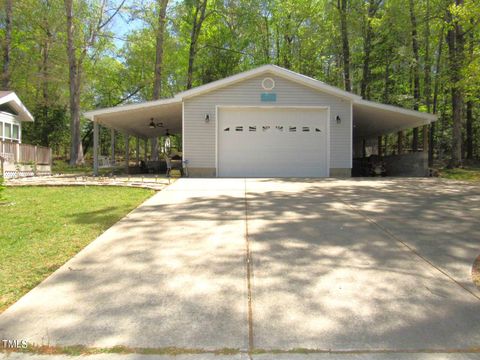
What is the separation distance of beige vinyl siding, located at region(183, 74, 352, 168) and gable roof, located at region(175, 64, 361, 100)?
19 centimetres

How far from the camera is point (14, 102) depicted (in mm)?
19641

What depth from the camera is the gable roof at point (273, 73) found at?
44.5 feet

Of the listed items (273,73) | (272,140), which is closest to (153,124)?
(272,140)

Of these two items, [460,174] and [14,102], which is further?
[14,102]

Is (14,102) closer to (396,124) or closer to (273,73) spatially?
(273,73)

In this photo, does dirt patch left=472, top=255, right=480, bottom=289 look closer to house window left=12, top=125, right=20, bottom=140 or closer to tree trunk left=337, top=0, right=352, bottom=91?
tree trunk left=337, top=0, right=352, bottom=91

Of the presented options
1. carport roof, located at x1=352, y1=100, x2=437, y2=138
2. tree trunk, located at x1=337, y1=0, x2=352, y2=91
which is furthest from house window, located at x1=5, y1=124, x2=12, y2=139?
tree trunk, located at x1=337, y1=0, x2=352, y2=91

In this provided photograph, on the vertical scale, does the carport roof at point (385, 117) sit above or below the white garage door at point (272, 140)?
above

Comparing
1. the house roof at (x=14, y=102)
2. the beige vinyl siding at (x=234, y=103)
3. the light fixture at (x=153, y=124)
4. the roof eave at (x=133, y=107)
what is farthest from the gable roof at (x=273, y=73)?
the house roof at (x=14, y=102)

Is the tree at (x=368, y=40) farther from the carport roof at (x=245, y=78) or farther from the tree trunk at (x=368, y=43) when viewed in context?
the carport roof at (x=245, y=78)

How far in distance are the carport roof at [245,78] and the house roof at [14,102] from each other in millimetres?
5737

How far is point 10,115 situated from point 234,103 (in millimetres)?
12820

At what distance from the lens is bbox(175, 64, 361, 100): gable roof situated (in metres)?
13.6

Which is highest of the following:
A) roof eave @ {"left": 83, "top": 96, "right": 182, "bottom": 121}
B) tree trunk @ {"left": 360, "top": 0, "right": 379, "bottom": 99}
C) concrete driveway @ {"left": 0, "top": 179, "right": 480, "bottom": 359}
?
tree trunk @ {"left": 360, "top": 0, "right": 379, "bottom": 99}
